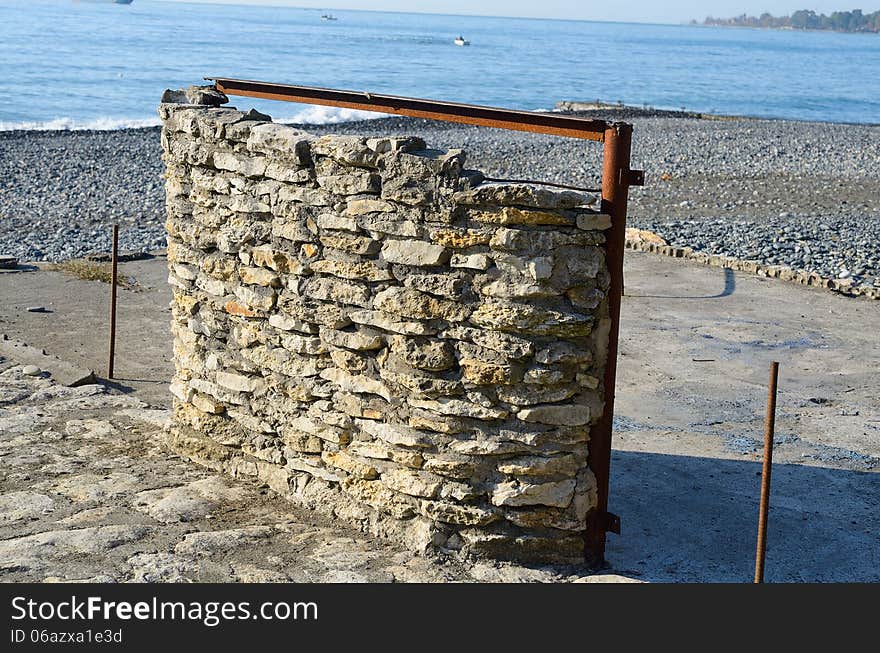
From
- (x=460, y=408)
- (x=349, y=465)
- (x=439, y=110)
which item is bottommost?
(x=349, y=465)

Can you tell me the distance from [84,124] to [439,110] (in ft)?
118

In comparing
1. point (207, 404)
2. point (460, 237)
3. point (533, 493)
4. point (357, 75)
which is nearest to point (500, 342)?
point (460, 237)

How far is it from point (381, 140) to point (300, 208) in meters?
0.80

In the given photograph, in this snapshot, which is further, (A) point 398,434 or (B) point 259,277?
(B) point 259,277

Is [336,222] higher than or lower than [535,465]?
higher

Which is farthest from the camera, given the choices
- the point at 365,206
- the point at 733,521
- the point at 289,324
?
the point at 733,521

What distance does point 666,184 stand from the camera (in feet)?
75.5

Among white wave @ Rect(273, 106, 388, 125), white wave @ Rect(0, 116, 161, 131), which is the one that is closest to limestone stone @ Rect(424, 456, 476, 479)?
white wave @ Rect(0, 116, 161, 131)

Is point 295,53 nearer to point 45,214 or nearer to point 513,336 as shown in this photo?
point 45,214

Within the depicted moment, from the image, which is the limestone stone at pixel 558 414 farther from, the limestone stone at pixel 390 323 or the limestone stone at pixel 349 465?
the limestone stone at pixel 349 465

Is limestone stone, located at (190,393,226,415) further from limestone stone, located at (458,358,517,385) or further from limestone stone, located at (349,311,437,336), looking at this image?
limestone stone, located at (458,358,517,385)

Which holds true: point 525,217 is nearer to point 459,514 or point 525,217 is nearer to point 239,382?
point 459,514

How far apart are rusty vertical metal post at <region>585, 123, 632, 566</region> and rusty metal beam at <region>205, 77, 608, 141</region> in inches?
5.7

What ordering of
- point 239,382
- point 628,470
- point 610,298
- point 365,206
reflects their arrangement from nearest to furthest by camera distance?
point 610,298 < point 365,206 < point 239,382 < point 628,470
